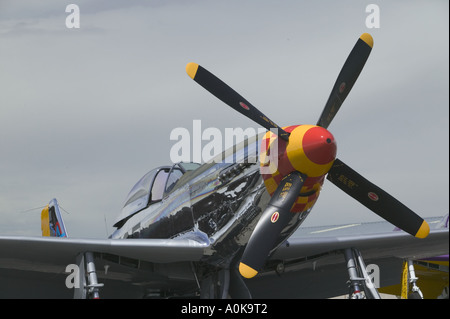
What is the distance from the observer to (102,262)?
755 cm

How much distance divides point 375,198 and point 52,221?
697 centimetres

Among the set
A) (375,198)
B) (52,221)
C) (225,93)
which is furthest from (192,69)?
(52,221)

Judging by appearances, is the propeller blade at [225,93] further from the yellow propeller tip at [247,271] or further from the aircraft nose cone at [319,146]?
the yellow propeller tip at [247,271]

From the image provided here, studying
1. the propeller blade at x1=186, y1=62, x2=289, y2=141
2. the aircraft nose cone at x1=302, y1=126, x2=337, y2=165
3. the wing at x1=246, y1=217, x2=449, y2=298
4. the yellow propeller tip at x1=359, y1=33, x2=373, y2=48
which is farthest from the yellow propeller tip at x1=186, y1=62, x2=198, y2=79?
the wing at x1=246, y1=217, x2=449, y2=298

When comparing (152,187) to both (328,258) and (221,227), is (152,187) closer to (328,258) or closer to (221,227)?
(221,227)

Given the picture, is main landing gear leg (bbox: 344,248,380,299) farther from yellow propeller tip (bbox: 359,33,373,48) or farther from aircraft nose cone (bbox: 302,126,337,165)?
yellow propeller tip (bbox: 359,33,373,48)

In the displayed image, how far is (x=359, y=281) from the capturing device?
804 centimetres

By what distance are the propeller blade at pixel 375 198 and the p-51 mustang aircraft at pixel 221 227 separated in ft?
0.04

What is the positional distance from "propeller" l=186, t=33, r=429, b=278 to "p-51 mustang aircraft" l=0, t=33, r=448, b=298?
0.04ft

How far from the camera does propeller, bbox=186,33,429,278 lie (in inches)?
250
